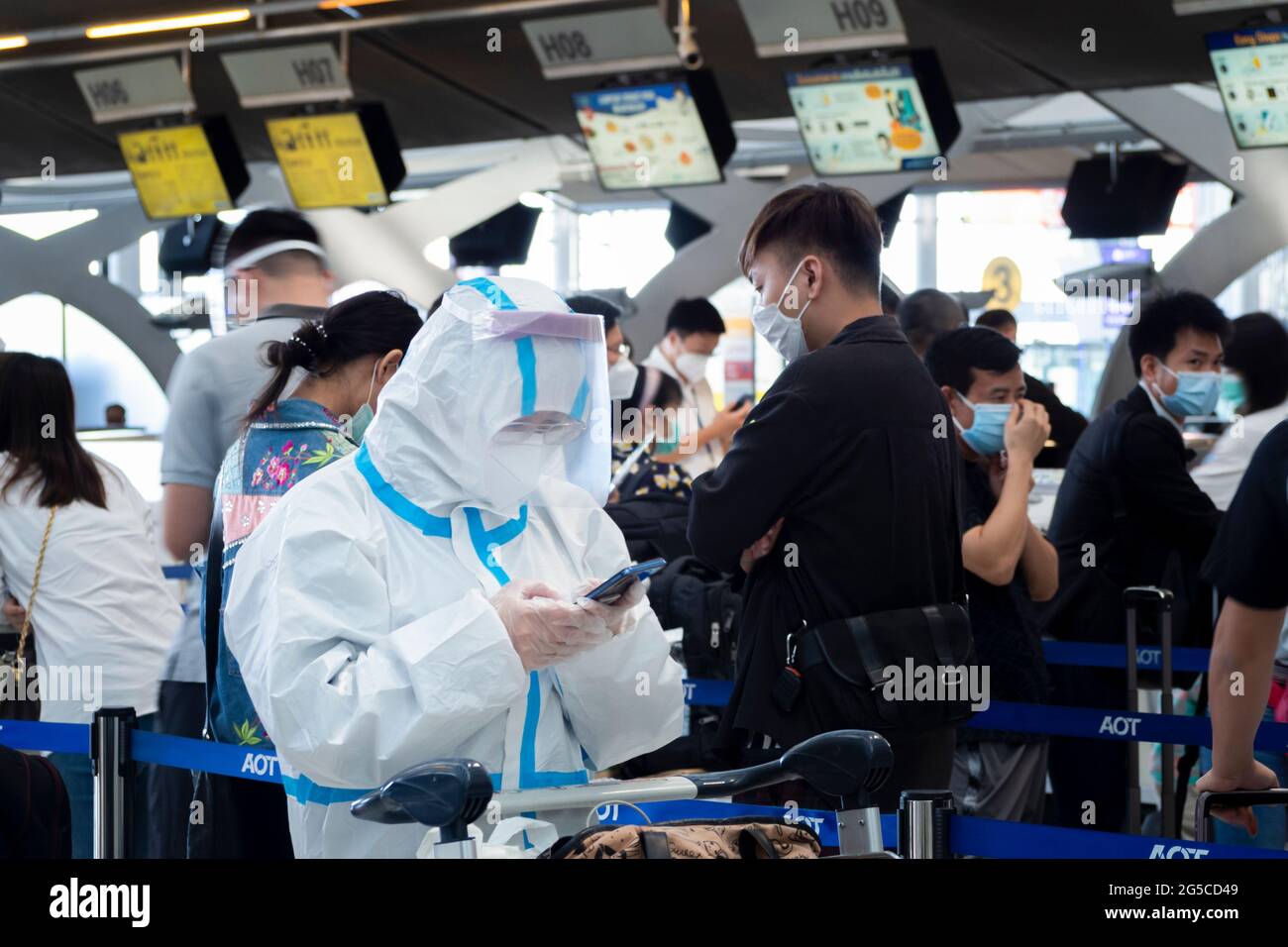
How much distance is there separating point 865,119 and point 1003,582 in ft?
14.0

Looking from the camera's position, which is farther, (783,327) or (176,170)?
(176,170)

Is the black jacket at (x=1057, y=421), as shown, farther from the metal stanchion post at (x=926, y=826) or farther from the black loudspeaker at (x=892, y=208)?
the black loudspeaker at (x=892, y=208)

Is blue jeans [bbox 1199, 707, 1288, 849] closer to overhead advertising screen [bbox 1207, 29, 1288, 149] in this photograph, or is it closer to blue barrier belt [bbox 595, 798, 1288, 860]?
blue barrier belt [bbox 595, 798, 1288, 860]

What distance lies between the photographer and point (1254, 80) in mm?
6297

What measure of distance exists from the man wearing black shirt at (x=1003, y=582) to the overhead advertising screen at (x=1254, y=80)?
3241mm

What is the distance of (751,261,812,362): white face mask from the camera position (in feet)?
9.40

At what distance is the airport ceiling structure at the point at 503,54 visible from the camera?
668 centimetres

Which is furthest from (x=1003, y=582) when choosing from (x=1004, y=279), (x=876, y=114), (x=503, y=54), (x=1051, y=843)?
(x=1004, y=279)

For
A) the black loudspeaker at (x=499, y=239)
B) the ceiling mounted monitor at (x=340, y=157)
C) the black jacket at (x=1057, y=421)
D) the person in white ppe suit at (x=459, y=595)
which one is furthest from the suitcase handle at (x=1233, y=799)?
the black loudspeaker at (x=499, y=239)

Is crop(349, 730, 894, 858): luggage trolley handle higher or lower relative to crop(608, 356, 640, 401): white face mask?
lower

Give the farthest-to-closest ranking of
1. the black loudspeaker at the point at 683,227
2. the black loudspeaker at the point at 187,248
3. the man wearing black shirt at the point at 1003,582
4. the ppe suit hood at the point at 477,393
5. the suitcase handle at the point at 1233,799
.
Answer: the black loudspeaker at the point at 187,248, the black loudspeaker at the point at 683,227, the man wearing black shirt at the point at 1003,582, the suitcase handle at the point at 1233,799, the ppe suit hood at the point at 477,393

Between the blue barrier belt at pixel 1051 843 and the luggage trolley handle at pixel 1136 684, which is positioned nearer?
the blue barrier belt at pixel 1051 843

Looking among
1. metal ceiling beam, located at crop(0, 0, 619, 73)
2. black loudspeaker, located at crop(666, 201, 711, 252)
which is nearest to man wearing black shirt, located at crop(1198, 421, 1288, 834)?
metal ceiling beam, located at crop(0, 0, 619, 73)

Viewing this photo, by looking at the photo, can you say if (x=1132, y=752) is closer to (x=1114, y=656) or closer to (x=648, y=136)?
(x=1114, y=656)
